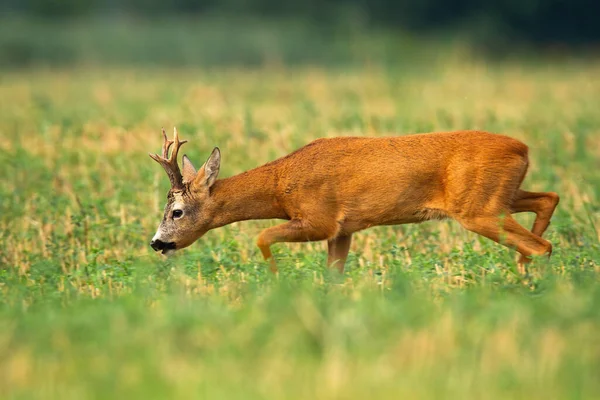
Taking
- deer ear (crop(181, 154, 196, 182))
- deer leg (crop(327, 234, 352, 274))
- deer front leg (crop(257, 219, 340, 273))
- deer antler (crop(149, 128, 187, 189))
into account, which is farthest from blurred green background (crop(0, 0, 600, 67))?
deer front leg (crop(257, 219, 340, 273))

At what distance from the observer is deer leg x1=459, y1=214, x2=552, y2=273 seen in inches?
341

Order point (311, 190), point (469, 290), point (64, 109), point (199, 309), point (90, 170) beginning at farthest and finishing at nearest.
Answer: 1. point (64, 109)
2. point (90, 170)
3. point (311, 190)
4. point (469, 290)
5. point (199, 309)

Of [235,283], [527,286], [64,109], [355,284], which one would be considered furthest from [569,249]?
[64,109]

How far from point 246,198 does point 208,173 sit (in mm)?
379

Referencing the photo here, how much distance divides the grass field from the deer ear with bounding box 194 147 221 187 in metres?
0.63

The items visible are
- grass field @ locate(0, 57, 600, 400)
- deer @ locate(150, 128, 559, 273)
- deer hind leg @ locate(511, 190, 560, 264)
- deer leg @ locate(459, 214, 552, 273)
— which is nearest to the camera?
grass field @ locate(0, 57, 600, 400)

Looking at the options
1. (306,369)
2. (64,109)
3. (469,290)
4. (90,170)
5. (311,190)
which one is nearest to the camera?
(306,369)

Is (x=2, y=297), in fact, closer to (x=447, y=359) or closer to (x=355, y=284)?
(x=355, y=284)

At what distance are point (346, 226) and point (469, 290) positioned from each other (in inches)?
70.2

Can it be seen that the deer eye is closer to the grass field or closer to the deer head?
the deer head

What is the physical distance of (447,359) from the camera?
5.90 meters

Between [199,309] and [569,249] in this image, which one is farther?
[569,249]

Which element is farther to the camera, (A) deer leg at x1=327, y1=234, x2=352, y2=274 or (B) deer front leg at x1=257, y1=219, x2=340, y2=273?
(A) deer leg at x1=327, y1=234, x2=352, y2=274

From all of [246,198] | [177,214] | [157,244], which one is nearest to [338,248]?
[246,198]
